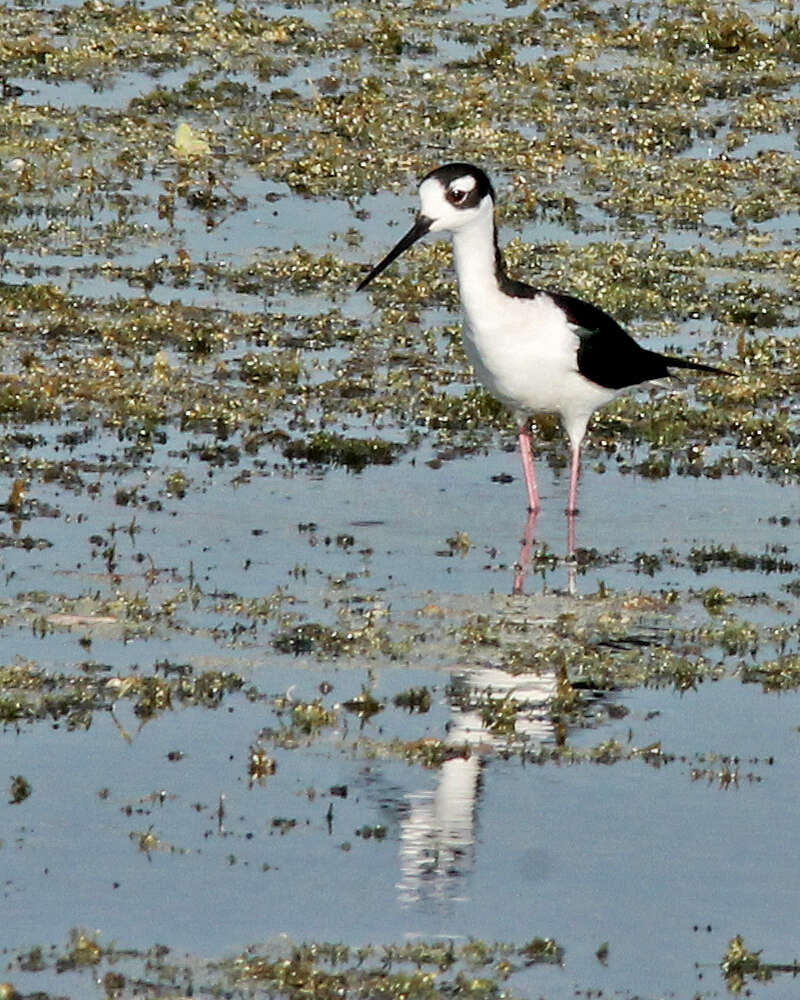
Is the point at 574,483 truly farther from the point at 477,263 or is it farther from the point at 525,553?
the point at 477,263

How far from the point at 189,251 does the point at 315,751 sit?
9755 mm

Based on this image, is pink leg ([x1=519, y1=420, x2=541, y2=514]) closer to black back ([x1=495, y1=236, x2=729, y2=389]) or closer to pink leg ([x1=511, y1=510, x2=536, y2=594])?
pink leg ([x1=511, y1=510, x2=536, y2=594])

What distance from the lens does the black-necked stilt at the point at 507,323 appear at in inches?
535

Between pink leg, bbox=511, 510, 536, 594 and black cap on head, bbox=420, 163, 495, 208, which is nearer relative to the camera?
pink leg, bbox=511, 510, 536, 594

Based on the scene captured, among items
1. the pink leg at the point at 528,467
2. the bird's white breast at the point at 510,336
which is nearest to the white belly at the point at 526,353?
the bird's white breast at the point at 510,336

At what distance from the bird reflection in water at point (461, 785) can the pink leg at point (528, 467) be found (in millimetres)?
2853

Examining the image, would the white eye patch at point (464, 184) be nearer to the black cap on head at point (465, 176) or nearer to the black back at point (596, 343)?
the black cap on head at point (465, 176)

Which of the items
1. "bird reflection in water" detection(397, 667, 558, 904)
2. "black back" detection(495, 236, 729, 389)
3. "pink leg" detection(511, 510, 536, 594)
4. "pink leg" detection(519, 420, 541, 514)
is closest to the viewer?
"bird reflection in water" detection(397, 667, 558, 904)

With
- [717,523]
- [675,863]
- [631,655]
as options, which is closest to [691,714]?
[631,655]

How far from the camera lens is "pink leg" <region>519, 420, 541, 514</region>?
14055mm

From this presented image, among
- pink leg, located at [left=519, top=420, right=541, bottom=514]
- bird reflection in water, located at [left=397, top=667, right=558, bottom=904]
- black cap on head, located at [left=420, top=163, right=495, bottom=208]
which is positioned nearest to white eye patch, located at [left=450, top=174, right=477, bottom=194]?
black cap on head, located at [left=420, top=163, right=495, bottom=208]

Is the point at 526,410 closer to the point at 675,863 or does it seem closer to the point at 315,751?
the point at 315,751

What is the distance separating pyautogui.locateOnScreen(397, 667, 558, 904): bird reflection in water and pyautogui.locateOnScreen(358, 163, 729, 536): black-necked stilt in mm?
2773

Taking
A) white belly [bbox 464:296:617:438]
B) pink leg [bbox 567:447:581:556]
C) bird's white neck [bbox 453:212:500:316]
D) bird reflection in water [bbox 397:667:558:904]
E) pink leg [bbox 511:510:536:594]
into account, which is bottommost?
bird reflection in water [bbox 397:667:558:904]
